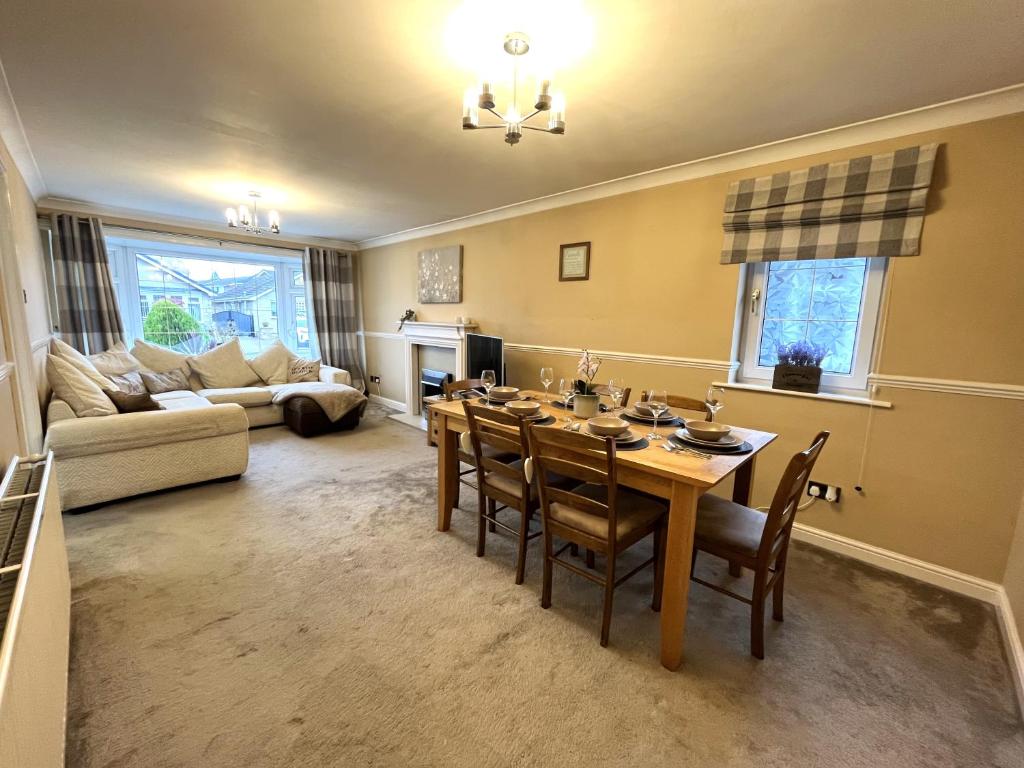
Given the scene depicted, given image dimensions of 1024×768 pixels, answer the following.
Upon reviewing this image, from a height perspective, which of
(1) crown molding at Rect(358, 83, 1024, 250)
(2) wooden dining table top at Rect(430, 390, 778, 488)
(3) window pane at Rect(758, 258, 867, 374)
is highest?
(1) crown molding at Rect(358, 83, 1024, 250)

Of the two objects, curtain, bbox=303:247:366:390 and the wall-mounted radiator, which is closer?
the wall-mounted radiator

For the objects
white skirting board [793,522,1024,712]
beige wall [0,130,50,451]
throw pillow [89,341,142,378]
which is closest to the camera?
white skirting board [793,522,1024,712]

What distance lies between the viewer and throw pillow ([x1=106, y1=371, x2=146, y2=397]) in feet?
11.0

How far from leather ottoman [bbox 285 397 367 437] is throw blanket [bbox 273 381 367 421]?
0.04m

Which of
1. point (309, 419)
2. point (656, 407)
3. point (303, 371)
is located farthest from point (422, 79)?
point (303, 371)

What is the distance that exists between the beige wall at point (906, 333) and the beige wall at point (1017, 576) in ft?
0.20

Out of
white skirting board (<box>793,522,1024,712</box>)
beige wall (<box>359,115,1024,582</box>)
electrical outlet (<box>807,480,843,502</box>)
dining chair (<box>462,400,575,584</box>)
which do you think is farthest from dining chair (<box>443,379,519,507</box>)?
white skirting board (<box>793,522,1024,712</box>)

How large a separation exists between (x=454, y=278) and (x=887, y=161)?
3567 mm

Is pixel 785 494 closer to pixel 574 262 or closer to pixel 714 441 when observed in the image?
pixel 714 441

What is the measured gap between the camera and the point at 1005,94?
6.04ft

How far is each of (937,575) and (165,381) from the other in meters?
6.18

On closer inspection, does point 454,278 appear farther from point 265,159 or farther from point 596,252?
point 265,159

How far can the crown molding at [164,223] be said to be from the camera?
13.0 feet

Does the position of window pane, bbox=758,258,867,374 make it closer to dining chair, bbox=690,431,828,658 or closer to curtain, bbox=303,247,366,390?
dining chair, bbox=690,431,828,658
